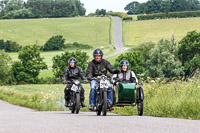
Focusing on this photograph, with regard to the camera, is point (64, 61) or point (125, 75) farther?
point (64, 61)

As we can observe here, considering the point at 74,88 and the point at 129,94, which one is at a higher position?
the point at 129,94

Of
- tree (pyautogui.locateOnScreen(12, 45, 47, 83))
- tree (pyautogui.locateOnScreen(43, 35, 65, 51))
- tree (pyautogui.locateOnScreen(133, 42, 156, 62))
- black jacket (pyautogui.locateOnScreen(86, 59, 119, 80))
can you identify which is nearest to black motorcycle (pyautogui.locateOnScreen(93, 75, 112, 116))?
black jacket (pyautogui.locateOnScreen(86, 59, 119, 80))

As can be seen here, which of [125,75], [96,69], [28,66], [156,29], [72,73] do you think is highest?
[96,69]

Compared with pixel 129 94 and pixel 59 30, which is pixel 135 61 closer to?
pixel 59 30

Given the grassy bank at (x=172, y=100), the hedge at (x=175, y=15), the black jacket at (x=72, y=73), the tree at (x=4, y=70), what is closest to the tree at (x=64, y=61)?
the tree at (x=4, y=70)

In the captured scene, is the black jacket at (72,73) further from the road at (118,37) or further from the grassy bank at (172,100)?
the road at (118,37)

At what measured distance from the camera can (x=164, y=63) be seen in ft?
276

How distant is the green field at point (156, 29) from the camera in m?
129

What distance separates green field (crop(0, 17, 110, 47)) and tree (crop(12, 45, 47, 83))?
118 ft

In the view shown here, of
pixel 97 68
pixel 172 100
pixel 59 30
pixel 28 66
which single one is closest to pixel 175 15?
pixel 59 30

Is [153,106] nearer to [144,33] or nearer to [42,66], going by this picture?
[42,66]

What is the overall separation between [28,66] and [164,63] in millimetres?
26453

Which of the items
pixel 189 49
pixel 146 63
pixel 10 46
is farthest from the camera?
pixel 10 46

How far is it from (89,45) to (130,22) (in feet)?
123
